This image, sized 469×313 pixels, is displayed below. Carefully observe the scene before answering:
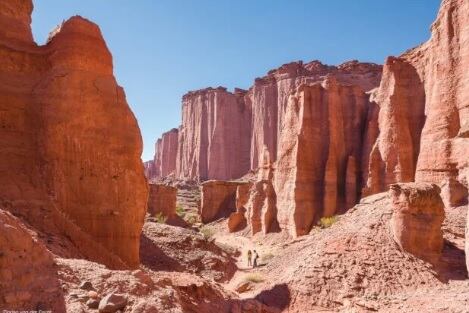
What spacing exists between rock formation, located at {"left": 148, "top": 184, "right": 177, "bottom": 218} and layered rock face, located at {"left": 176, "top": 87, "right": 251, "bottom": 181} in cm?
5054

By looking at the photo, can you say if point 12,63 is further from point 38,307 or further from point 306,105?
point 306,105

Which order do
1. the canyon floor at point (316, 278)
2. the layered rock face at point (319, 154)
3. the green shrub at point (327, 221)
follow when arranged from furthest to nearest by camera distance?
1. the layered rock face at point (319, 154)
2. the green shrub at point (327, 221)
3. the canyon floor at point (316, 278)

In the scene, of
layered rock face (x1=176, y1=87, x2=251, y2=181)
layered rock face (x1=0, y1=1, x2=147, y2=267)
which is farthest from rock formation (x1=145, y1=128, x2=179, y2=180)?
layered rock face (x1=0, y1=1, x2=147, y2=267)

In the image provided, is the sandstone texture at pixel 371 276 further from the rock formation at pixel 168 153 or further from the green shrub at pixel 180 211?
the rock formation at pixel 168 153

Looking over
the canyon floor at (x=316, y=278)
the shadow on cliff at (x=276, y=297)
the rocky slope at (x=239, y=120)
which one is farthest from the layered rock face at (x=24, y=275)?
the rocky slope at (x=239, y=120)

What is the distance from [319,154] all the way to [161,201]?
60.0 feet

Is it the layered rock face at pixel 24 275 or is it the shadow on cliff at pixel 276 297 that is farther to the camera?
the shadow on cliff at pixel 276 297

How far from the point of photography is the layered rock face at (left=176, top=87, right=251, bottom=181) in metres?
100

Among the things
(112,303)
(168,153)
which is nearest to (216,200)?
(112,303)

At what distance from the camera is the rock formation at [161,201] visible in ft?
154

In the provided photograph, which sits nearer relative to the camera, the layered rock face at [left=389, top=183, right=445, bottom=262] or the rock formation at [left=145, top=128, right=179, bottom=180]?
the layered rock face at [left=389, top=183, right=445, bottom=262]

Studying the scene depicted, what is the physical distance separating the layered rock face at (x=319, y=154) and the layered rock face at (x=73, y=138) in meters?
26.8

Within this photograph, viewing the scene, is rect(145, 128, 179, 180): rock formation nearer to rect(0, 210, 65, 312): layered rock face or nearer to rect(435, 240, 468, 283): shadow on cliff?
rect(435, 240, 468, 283): shadow on cliff

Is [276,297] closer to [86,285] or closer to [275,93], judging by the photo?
[86,285]
